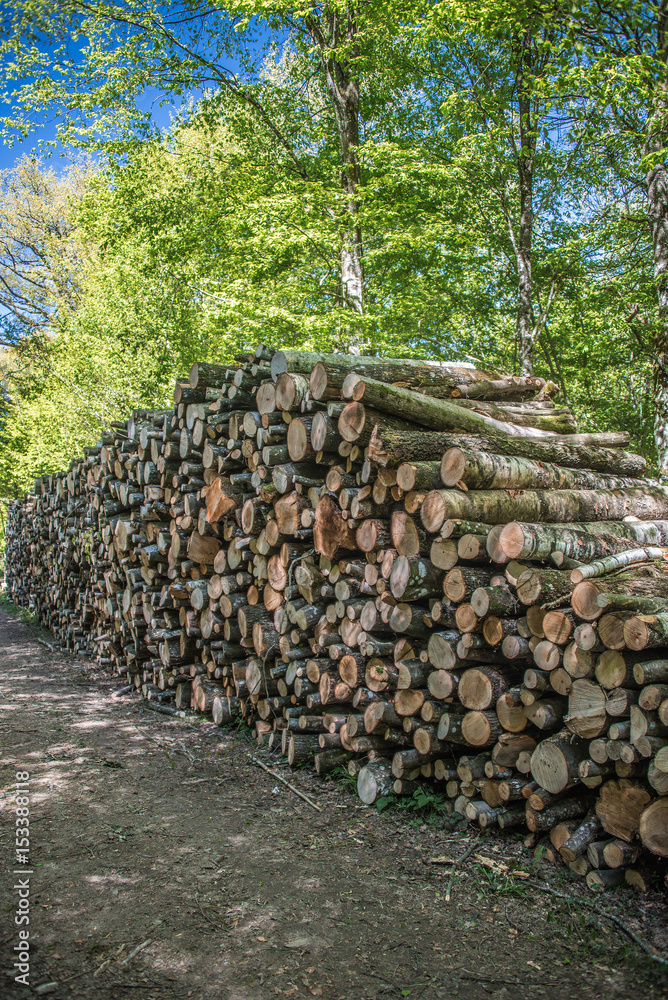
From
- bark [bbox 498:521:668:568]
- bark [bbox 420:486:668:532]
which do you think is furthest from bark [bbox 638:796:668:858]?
bark [bbox 420:486:668:532]

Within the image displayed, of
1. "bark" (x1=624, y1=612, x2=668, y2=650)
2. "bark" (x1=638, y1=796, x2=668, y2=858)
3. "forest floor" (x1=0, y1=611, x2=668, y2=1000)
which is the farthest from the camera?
"bark" (x1=624, y1=612, x2=668, y2=650)

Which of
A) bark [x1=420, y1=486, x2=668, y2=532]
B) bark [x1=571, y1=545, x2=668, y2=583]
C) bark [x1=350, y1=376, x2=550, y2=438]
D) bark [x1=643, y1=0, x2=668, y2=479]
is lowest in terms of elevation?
bark [x1=571, y1=545, x2=668, y2=583]

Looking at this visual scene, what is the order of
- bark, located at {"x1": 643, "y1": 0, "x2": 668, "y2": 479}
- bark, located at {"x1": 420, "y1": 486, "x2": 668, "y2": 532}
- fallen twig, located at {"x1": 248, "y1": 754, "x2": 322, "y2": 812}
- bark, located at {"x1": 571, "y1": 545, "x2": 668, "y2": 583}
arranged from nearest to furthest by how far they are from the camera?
bark, located at {"x1": 571, "y1": 545, "x2": 668, "y2": 583} → bark, located at {"x1": 420, "y1": 486, "x2": 668, "y2": 532} → fallen twig, located at {"x1": 248, "y1": 754, "x2": 322, "y2": 812} → bark, located at {"x1": 643, "y1": 0, "x2": 668, "y2": 479}

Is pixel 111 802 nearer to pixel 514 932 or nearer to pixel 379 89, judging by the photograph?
pixel 514 932

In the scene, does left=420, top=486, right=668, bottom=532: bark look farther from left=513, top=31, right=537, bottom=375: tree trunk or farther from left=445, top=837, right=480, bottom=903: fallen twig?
left=513, top=31, right=537, bottom=375: tree trunk

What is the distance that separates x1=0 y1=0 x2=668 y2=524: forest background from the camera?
12211 mm

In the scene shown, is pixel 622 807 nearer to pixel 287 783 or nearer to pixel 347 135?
pixel 287 783

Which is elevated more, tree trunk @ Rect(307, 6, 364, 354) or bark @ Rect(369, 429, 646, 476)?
tree trunk @ Rect(307, 6, 364, 354)

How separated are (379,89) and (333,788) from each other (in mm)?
15840

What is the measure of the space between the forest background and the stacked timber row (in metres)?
6.53

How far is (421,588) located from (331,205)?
37.3 feet

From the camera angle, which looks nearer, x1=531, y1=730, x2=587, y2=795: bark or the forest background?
x1=531, y1=730, x2=587, y2=795: bark

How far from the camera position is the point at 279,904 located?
117 inches

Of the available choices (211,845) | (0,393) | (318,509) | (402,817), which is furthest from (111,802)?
(0,393)
